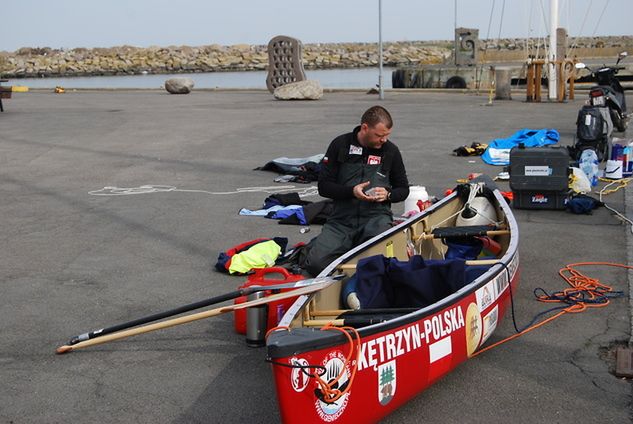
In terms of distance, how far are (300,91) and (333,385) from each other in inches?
1060

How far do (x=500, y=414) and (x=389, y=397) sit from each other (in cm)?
78

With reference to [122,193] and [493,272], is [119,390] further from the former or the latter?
[122,193]

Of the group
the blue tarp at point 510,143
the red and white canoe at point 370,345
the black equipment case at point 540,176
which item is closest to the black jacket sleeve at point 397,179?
the red and white canoe at point 370,345

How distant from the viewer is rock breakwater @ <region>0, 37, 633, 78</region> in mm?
89544

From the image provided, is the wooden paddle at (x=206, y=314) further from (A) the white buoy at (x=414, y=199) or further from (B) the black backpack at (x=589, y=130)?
(B) the black backpack at (x=589, y=130)

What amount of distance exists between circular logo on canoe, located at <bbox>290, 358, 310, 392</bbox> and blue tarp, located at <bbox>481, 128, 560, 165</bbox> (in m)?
10.9

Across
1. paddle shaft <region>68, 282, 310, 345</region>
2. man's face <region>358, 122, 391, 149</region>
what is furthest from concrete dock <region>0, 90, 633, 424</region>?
man's face <region>358, 122, 391, 149</region>

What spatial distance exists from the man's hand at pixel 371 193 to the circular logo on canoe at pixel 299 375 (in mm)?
3484

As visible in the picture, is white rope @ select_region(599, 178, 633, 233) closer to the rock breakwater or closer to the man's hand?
the man's hand

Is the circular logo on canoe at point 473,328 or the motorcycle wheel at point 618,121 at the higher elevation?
the motorcycle wheel at point 618,121

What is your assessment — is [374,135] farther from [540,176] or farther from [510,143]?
[510,143]

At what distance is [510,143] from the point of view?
50.8 feet

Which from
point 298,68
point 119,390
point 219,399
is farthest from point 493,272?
point 298,68

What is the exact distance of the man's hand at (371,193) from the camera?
769cm
